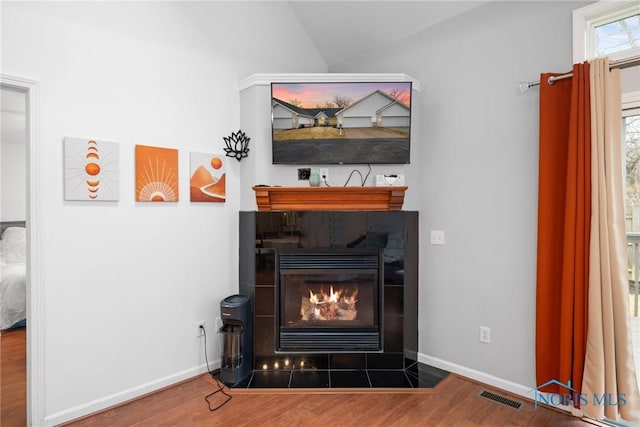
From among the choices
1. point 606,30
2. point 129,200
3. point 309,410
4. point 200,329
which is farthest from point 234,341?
point 606,30

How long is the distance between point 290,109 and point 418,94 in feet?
3.59

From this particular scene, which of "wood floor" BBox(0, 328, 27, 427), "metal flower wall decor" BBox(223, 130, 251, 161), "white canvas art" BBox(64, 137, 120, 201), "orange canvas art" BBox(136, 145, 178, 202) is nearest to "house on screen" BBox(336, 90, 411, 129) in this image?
"metal flower wall decor" BBox(223, 130, 251, 161)

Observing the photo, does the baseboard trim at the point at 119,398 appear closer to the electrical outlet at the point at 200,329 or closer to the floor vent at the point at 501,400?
the electrical outlet at the point at 200,329

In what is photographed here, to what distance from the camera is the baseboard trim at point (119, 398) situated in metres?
2.05

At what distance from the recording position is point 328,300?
2.83m

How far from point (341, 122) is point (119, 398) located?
248cm

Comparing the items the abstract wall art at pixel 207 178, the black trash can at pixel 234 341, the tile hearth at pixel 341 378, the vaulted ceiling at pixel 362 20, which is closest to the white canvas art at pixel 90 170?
the abstract wall art at pixel 207 178

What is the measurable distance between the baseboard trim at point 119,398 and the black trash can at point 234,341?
0.28 metres

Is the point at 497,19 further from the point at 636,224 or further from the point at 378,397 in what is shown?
the point at 378,397

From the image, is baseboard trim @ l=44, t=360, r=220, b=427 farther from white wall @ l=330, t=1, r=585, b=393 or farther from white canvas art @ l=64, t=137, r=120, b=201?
white wall @ l=330, t=1, r=585, b=393

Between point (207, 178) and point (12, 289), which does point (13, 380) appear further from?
point (207, 178)

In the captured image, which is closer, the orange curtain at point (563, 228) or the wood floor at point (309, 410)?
the orange curtain at point (563, 228)

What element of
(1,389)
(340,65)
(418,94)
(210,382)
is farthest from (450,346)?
(1,389)

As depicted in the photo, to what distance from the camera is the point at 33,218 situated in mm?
1947
